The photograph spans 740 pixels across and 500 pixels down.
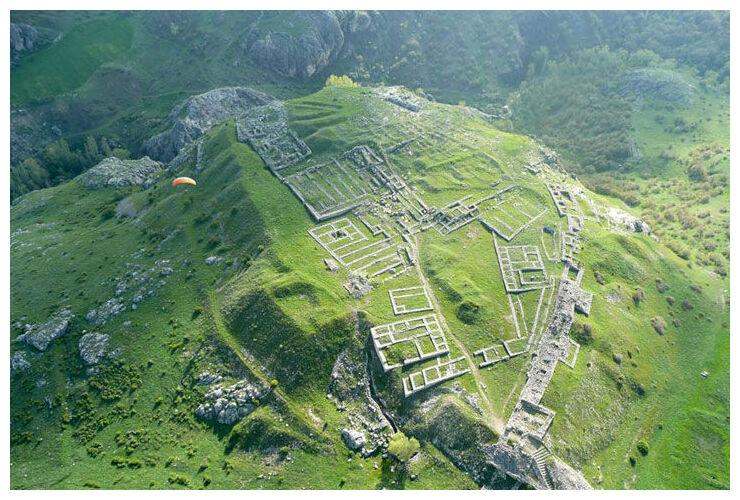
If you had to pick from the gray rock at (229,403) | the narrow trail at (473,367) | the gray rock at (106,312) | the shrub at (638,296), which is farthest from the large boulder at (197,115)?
the shrub at (638,296)

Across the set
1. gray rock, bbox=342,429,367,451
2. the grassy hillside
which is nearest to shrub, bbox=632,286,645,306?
the grassy hillside

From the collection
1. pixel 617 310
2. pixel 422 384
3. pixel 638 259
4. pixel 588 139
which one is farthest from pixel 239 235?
pixel 588 139

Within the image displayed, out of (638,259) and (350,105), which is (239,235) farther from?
(638,259)

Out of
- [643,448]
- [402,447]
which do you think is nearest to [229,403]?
[402,447]

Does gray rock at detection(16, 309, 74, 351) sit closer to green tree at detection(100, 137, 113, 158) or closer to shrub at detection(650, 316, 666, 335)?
green tree at detection(100, 137, 113, 158)

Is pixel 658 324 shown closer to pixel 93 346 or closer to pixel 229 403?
pixel 229 403

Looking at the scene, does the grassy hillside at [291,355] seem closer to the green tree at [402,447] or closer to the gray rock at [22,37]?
the green tree at [402,447]
